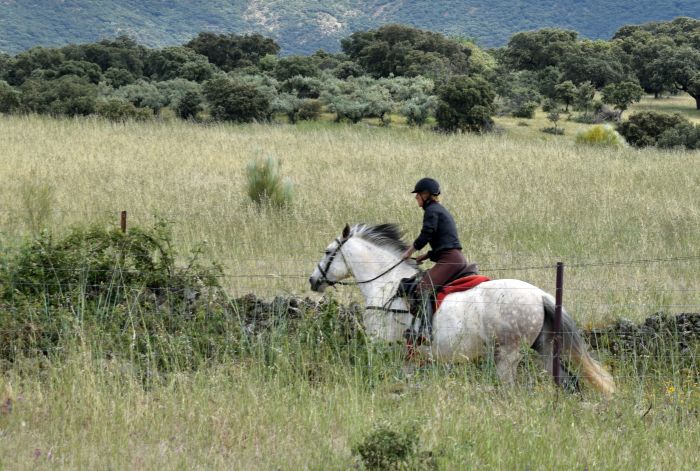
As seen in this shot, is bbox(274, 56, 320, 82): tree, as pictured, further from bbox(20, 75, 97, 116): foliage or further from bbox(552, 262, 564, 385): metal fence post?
bbox(552, 262, 564, 385): metal fence post

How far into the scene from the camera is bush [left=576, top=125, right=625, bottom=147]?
3219 centimetres

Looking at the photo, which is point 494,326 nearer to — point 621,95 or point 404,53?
point 621,95

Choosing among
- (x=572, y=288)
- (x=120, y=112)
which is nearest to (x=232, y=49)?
(x=120, y=112)

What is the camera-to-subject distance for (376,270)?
9195 millimetres

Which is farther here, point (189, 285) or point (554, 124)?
point (554, 124)

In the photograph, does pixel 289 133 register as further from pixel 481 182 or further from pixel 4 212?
pixel 4 212

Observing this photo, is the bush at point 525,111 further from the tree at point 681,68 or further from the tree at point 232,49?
the tree at point 232,49

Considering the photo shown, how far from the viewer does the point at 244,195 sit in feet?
63.5

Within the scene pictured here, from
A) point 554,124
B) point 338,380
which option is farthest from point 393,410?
point 554,124

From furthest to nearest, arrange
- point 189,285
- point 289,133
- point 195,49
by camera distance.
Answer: point 195,49 < point 289,133 < point 189,285

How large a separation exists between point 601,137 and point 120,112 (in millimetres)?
16726

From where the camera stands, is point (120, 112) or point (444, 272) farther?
point (120, 112)

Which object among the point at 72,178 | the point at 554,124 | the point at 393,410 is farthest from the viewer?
the point at 554,124

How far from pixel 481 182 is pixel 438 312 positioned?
13.7m
